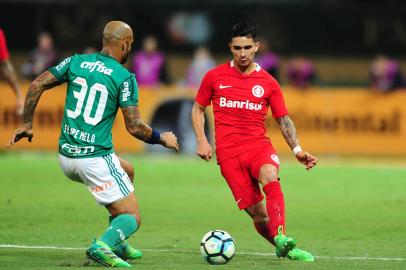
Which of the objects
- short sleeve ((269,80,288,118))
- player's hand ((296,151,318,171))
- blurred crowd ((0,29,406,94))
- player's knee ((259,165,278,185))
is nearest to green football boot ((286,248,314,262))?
player's knee ((259,165,278,185))

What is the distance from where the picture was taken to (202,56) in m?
25.7

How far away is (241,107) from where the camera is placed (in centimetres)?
1116

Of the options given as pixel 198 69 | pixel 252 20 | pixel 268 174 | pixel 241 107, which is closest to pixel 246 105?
pixel 241 107

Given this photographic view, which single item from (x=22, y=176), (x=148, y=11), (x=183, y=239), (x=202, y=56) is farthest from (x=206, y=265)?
(x=148, y=11)

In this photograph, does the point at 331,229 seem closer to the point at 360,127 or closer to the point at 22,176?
the point at 22,176

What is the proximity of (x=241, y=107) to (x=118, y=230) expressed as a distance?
1993 mm

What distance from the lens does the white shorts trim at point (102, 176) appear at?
32.8ft

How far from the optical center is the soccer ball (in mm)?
10414

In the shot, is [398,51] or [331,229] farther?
[398,51]

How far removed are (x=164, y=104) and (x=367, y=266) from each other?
14250 millimetres

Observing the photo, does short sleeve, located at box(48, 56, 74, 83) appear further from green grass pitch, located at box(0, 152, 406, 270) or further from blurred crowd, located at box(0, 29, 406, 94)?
blurred crowd, located at box(0, 29, 406, 94)

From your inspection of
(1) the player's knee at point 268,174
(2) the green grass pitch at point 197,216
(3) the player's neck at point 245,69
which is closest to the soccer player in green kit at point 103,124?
(2) the green grass pitch at point 197,216

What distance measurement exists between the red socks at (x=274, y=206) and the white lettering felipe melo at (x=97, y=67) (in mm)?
1953

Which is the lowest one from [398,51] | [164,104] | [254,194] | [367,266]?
[367,266]
